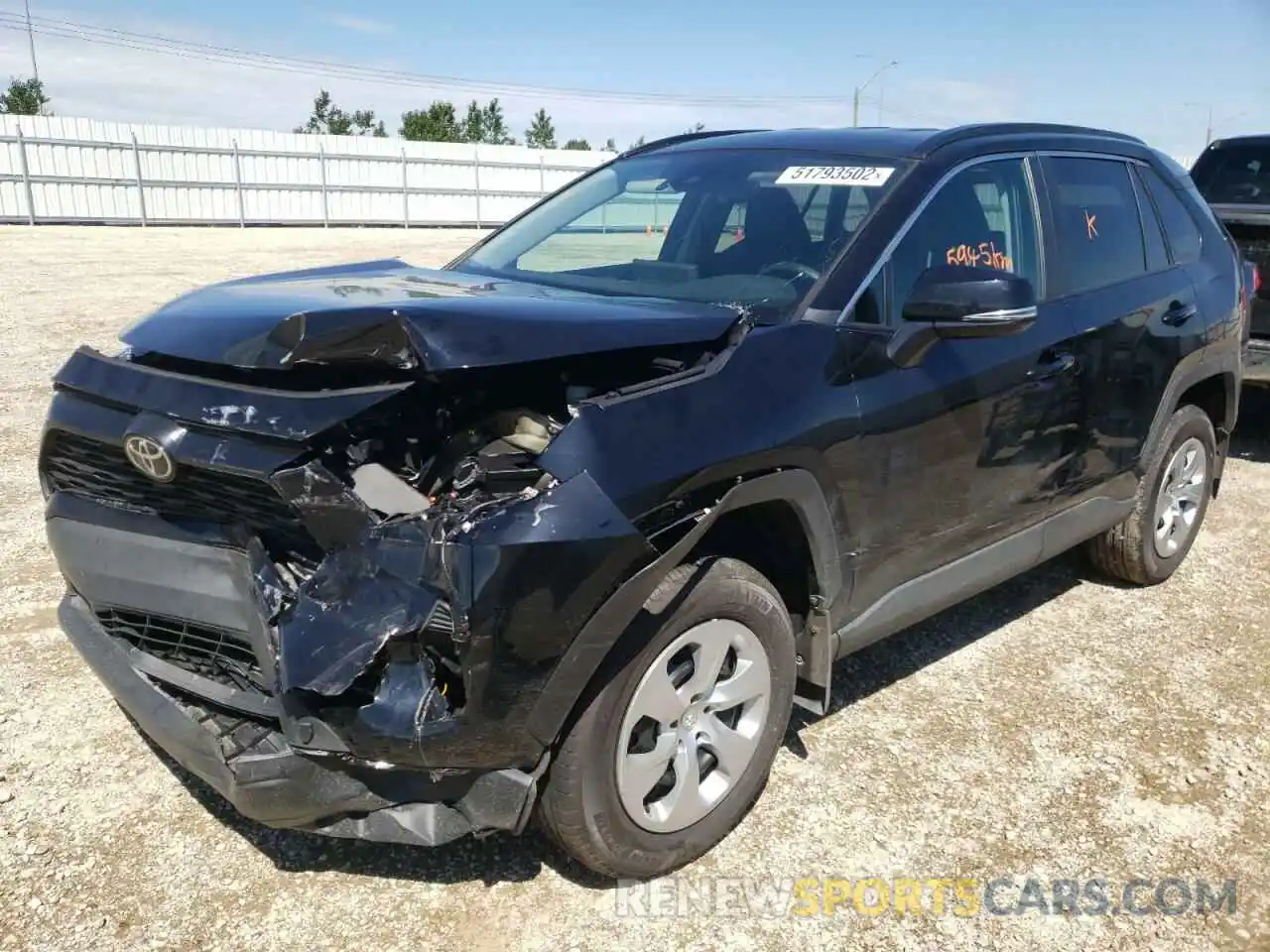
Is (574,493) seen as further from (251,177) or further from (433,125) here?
(433,125)

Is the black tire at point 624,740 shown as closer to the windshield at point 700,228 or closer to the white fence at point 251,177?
the windshield at point 700,228

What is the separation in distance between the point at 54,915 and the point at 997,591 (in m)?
3.88

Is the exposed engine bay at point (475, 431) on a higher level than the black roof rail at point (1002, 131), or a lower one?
lower

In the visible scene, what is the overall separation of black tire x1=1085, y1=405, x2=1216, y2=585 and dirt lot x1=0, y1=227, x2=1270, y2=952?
14 centimetres

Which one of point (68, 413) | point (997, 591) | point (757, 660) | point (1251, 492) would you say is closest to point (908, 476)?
point (757, 660)

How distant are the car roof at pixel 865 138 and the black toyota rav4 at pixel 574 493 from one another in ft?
0.07

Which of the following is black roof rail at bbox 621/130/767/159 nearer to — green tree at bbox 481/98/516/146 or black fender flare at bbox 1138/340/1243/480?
black fender flare at bbox 1138/340/1243/480

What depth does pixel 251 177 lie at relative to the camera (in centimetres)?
2891

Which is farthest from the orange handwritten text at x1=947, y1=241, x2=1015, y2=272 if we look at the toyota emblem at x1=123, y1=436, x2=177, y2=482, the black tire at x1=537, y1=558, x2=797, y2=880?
the toyota emblem at x1=123, y1=436, x2=177, y2=482

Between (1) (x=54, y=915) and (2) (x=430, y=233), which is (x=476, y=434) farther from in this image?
Answer: (2) (x=430, y=233)

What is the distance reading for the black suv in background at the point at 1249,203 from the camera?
6625 millimetres

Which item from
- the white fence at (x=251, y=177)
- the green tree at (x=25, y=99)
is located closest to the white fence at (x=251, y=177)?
the white fence at (x=251, y=177)

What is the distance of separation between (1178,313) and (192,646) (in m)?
3.98

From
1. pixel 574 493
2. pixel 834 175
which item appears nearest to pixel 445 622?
pixel 574 493
